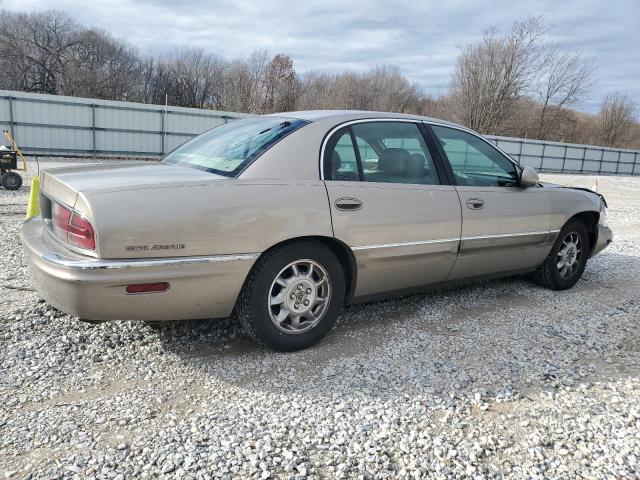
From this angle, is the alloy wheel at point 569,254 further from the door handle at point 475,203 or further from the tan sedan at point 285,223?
the door handle at point 475,203

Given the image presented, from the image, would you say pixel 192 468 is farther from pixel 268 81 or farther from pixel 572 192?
pixel 268 81

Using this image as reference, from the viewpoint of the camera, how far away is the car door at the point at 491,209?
4.07 m

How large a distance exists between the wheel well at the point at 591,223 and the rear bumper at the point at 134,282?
3.89m

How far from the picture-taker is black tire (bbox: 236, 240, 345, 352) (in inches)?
120

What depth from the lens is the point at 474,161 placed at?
4.34 m

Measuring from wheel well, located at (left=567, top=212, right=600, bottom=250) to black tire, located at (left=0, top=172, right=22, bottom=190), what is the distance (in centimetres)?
1073

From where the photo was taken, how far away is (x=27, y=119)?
2002 centimetres

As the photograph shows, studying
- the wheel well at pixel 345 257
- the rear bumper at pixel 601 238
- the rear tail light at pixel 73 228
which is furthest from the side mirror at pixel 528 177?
the rear tail light at pixel 73 228

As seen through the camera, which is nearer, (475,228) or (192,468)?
(192,468)

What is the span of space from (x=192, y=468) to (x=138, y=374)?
99 cm

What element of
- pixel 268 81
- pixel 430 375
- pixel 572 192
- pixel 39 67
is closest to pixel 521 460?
pixel 430 375

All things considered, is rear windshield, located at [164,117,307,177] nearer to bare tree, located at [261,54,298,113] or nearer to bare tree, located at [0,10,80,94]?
bare tree, located at [261,54,298,113]

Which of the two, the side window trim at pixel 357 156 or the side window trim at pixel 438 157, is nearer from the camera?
the side window trim at pixel 357 156

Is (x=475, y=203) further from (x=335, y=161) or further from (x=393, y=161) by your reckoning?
(x=335, y=161)
